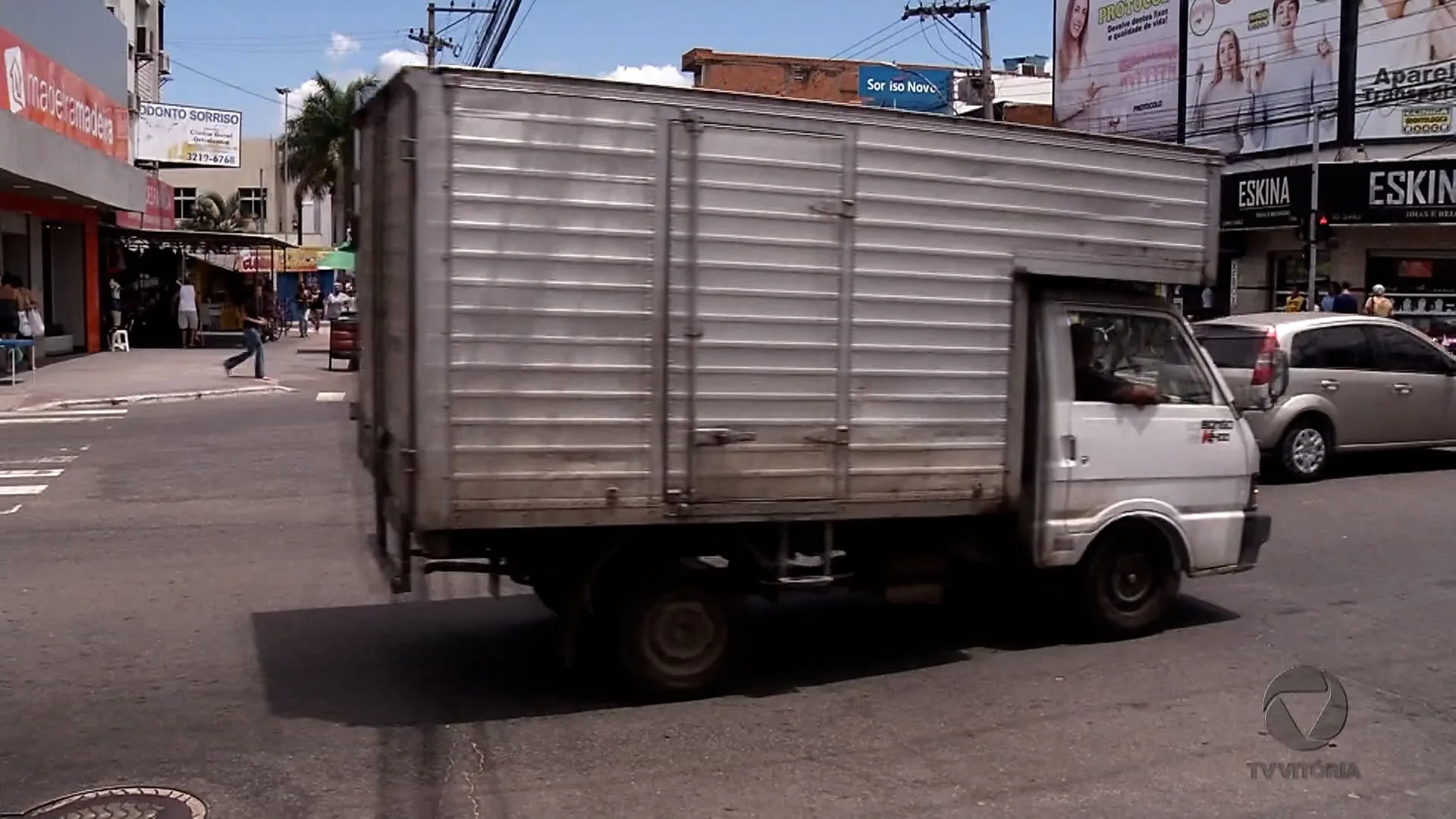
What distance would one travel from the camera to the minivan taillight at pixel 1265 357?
1207 cm

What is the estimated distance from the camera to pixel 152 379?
22609 mm

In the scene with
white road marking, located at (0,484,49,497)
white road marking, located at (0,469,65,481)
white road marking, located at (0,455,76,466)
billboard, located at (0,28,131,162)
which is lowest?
white road marking, located at (0,484,49,497)

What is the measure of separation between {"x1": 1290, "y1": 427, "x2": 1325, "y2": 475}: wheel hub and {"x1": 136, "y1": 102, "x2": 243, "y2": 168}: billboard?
42.8 m

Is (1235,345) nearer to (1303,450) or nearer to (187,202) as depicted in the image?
(1303,450)

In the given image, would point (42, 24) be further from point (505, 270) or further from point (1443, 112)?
point (1443, 112)

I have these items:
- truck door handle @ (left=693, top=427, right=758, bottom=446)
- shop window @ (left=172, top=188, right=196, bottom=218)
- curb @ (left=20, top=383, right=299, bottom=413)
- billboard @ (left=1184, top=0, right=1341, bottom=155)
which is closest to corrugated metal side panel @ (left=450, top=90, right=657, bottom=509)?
truck door handle @ (left=693, top=427, right=758, bottom=446)

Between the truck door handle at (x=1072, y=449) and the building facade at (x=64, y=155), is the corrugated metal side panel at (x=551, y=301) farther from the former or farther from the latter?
the building facade at (x=64, y=155)

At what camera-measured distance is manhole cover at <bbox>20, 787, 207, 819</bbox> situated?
4844 mm

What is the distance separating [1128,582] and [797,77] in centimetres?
5796

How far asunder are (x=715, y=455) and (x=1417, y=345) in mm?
10468

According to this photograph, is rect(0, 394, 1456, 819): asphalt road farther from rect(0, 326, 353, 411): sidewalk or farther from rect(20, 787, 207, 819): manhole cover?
rect(0, 326, 353, 411): sidewalk

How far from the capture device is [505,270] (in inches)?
219

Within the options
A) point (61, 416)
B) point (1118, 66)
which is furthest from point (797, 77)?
point (61, 416)

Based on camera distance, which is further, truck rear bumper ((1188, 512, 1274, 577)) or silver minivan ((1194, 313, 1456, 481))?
silver minivan ((1194, 313, 1456, 481))
